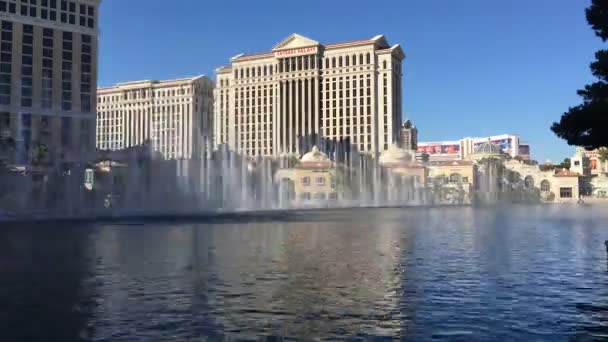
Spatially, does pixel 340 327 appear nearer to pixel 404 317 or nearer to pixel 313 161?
pixel 404 317

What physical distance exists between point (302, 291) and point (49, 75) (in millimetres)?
102884

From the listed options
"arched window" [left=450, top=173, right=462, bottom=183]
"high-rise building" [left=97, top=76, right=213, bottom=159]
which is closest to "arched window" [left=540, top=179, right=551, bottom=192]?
"arched window" [left=450, top=173, right=462, bottom=183]

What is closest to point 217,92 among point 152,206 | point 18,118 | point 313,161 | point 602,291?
point 313,161

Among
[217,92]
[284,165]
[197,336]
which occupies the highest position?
[217,92]

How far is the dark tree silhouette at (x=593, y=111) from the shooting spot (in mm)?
17875

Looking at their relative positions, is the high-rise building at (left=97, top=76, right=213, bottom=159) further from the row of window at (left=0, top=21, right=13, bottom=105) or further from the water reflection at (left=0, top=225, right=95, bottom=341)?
the water reflection at (left=0, top=225, right=95, bottom=341)

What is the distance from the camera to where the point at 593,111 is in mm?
17844

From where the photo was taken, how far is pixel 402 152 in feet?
440

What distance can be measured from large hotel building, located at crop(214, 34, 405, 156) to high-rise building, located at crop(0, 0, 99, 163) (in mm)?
50029

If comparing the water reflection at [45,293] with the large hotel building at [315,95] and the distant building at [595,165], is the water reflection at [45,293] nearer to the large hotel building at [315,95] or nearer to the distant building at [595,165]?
the large hotel building at [315,95]

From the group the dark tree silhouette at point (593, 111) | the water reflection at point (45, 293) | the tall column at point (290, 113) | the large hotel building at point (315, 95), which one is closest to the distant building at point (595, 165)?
the large hotel building at point (315, 95)

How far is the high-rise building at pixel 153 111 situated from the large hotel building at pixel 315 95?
35.6ft

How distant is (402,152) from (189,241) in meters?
111

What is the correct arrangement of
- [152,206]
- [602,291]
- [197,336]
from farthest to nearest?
1. [152,206]
2. [602,291]
3. [197,336]
